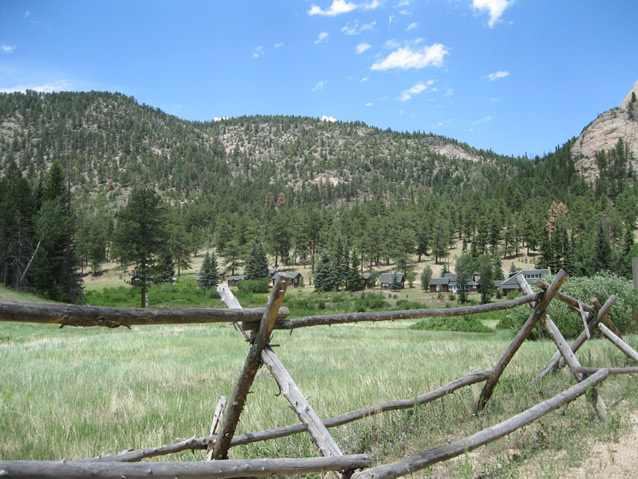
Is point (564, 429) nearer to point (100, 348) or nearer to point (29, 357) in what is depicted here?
point (29, 357)

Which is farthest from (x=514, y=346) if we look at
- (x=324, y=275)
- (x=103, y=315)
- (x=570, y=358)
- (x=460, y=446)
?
(x=324, y=275)

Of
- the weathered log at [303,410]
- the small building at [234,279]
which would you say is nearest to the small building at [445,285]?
the small building at [234,279]

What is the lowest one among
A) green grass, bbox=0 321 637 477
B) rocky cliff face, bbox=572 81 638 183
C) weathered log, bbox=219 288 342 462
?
green grass, bbox=0 321 637 477

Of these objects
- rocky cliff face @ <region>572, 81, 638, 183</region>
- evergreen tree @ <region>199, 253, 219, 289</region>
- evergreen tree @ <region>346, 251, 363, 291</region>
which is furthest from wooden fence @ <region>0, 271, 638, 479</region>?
rocky cliff face @ <region>572, 81, 638, 183</region>

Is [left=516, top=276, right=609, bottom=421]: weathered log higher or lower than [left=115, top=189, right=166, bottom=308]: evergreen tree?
lower

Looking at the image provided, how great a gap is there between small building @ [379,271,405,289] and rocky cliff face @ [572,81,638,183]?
136m

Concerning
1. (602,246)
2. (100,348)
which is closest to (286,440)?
(100,348)

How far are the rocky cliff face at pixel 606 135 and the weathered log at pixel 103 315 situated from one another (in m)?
207

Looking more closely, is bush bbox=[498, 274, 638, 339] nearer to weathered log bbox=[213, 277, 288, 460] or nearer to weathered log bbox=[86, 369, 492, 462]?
weathered log bbox=[86, 369, 492, 462]

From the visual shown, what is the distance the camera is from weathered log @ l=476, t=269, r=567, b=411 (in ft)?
16.5

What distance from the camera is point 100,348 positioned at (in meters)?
13.8

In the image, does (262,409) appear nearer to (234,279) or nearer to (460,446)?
(460,446)

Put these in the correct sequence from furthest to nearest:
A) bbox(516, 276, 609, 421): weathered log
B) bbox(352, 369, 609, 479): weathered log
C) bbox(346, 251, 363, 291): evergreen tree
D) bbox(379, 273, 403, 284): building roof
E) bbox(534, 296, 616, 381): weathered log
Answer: bbox(379, 273, 403, 284): building roof → bbox(346, 251, 363, 291): evergreen tree → bbox(534, 296, 616, 381): weathered log → bbox(516, 276, 609, 421): weathered log → bbox(352, 369, 609, 479): weathered log

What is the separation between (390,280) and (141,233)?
5625cm
